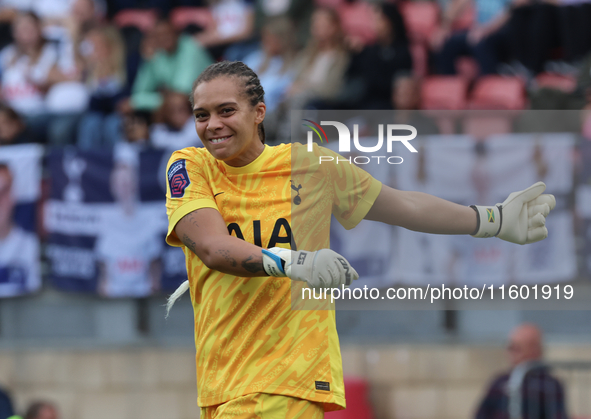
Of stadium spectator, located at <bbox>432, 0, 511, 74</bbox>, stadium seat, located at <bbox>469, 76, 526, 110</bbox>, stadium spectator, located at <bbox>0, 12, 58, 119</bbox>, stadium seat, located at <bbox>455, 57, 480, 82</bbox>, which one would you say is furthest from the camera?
stadium spectator, located at <bbox>0, 12, 58, 119</bbox>

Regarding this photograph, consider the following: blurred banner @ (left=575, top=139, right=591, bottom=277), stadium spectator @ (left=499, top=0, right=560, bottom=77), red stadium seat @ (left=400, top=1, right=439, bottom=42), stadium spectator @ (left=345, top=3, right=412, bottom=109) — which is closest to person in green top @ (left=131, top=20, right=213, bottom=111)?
stadium spectator @ (left=345, top=3, right=412, bottom=109)

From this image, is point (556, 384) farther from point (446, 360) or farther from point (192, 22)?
point (192, 22)

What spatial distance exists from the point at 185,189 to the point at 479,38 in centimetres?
622

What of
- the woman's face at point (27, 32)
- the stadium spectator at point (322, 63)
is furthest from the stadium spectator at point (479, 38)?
the woman's face at point (27, 32)

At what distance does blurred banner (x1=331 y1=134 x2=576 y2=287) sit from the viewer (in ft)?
23.2

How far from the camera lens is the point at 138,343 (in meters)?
8.30

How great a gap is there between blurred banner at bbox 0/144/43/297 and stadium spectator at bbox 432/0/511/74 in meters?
4.66

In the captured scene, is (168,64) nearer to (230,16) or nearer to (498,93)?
(230,16)

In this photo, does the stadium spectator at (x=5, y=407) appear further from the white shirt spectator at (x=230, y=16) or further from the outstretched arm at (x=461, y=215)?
the white shirt spectator at (x=230, y=16)

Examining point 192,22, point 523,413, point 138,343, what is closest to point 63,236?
point 138,343

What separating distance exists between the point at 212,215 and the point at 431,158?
4535mm

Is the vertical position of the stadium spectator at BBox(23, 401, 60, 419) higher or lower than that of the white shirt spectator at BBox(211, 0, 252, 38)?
lower

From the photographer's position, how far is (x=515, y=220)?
11.5ft

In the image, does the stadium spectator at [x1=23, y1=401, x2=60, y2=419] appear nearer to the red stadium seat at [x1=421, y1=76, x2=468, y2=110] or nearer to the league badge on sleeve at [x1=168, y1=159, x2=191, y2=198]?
the red stadium seat at [x1=421, y1=76, x2=468, y2=110]
